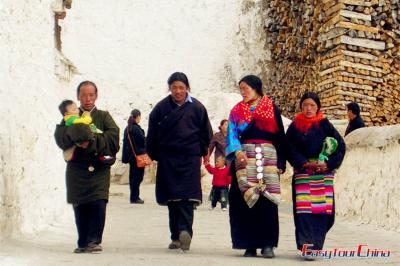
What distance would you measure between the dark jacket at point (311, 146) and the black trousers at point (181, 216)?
99 cm

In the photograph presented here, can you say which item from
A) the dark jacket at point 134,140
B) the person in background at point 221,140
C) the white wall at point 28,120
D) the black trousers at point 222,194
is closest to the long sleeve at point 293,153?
the white wall at point 28,120

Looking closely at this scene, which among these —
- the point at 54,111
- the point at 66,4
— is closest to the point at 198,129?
the point at 54,111

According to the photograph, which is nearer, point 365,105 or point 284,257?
point 284,257

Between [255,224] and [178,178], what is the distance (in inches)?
Result: 32.7

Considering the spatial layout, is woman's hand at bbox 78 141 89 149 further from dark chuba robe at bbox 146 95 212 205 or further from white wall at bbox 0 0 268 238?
white wall at bbox 0 0 268 238

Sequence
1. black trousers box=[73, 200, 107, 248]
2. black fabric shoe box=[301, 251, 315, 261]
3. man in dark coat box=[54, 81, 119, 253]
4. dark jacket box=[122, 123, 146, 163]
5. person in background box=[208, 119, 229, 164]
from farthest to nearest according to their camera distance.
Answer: dark jacket box=[122, 123, 146, 163], person in background box=[208, 119, 229, 164], black trousers box=[73, 200, 107, 248], man in dark coat box=[54, 81, 119, 253], black fabric shoe box=[301, 251, 315, 261]

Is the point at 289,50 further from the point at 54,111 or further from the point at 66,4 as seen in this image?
the point at 54,111

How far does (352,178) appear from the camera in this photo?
382 inches

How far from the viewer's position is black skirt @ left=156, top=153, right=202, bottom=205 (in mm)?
6703

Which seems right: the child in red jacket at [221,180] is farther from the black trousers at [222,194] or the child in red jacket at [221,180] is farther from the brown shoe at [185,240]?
the brown shoe at [185,240]

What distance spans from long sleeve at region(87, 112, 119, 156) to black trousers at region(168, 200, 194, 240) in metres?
0.77

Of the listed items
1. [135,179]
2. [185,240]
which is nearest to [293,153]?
[185,240]

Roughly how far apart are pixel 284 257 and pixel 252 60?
17362 millimetres

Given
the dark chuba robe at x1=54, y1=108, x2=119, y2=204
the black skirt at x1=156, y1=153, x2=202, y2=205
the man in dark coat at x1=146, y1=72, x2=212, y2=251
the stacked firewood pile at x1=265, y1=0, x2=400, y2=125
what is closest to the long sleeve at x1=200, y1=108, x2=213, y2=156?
the man in dark coat at x1=146, y1=72, x2=212, y2=251
